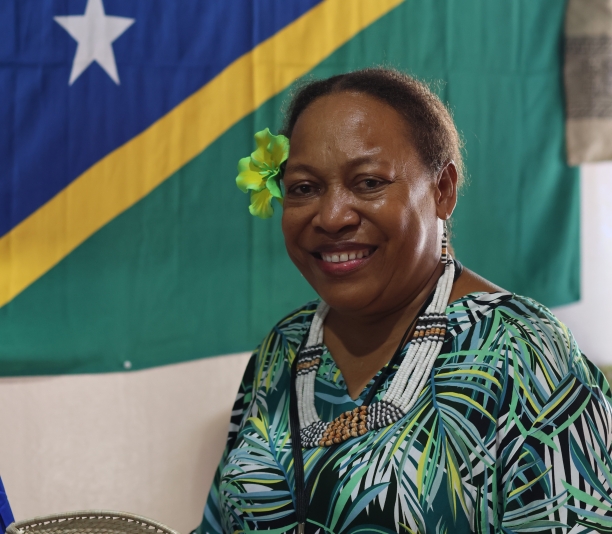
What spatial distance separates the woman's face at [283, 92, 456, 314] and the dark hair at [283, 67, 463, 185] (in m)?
0.02

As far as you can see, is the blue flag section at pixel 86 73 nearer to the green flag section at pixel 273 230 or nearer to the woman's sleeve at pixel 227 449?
the green flag section at pixel 273 230

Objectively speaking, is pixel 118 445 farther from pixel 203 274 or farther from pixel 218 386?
pixel 203 274

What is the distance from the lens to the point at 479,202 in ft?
8.36

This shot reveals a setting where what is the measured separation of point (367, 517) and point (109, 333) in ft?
3.58

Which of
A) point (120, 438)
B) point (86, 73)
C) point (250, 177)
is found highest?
point (86, 73)

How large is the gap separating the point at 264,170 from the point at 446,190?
375mm

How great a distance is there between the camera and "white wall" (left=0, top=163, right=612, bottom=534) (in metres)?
2.04

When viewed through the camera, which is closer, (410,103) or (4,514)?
(4,514)

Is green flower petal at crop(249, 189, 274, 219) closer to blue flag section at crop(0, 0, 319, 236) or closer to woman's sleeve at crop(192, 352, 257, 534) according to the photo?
woman's sleeve at crop(192, 352, 257, 534)

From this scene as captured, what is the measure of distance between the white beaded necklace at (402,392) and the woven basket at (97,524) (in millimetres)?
426

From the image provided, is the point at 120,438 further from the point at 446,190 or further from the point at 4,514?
the point at 446,190

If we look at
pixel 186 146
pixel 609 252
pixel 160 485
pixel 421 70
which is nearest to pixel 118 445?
pixel 160 485

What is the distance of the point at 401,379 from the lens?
1311 millimetres

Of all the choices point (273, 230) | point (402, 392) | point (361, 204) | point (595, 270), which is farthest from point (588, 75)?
point (402, 392)
